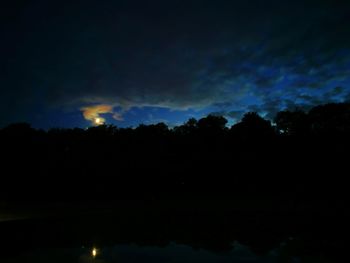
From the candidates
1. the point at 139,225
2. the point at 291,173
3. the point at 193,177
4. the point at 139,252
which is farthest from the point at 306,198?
the point at 139,252

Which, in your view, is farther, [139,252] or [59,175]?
[59,175]

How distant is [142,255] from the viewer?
33.9 ft

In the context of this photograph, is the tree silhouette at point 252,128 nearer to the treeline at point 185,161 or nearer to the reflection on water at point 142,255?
the treeline at point 185,161

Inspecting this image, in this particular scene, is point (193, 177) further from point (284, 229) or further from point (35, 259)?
point (35, 259)

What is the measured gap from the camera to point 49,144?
3941 cm

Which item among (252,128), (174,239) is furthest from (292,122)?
(174,239)

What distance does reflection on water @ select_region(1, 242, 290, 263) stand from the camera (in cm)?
963

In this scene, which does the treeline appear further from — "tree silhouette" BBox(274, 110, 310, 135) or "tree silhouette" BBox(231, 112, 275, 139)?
"tree silhouette" BBox(274, 110, 310, 135)

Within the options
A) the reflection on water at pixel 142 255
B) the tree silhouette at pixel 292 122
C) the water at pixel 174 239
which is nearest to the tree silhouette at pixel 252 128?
the tree silhouette at pixel 292 122

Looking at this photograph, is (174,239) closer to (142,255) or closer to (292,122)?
(142,255)

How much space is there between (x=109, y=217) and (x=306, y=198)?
19.9 meters

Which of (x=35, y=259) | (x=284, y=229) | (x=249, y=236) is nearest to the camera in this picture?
(x=35, y=259)

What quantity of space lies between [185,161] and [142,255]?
25847 millimetres

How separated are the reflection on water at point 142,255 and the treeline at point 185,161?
73.0 feet
